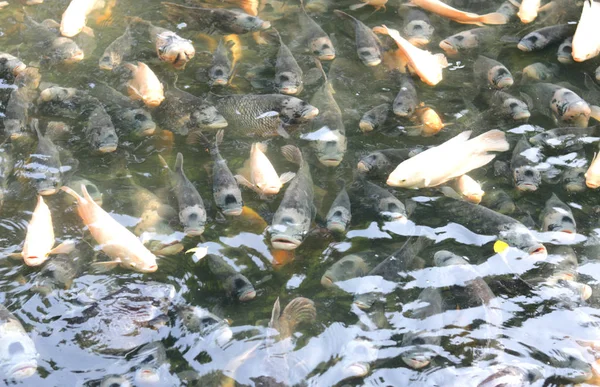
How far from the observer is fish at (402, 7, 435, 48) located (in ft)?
21.1

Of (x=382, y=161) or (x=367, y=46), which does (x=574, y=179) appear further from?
(x=367, y=46)

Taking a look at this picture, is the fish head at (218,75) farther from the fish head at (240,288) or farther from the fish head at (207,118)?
the fish head at (240,288)

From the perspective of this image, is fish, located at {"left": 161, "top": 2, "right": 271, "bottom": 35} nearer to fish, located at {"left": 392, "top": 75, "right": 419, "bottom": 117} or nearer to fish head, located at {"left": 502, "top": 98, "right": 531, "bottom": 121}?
fish, located at {"left": 392, "top": 75, "right": 419, "bottom": 117}

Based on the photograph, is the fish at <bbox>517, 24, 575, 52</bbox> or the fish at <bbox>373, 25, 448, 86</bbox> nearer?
the fish at <bbox>373, 25, 448, 86</bbox>

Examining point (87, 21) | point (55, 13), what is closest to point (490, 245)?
point (87, 21)

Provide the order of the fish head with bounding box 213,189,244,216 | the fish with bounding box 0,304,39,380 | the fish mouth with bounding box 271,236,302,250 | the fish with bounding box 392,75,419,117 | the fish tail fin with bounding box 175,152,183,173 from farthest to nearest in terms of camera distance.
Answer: the fish with bounding box 392,75,419,117
the fish tail fin with bounding box 175,152,183,173
the fish head with bounding box 213,189,244,216
the fish mouth with bounding box 271,236,302,250
the fish with bounding box 0,304,39,380

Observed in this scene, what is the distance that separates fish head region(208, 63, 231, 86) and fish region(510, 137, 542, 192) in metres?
2.74

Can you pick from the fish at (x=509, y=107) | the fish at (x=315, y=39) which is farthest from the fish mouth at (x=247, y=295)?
the fish at (x=315, y=39)

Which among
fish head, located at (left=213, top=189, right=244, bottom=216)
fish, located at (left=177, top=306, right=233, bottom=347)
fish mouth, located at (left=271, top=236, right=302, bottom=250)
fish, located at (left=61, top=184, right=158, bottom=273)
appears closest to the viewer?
fish, located at (left=177, top=306, right=233, bottom=347)

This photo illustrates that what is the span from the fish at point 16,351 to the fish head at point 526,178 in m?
3.66

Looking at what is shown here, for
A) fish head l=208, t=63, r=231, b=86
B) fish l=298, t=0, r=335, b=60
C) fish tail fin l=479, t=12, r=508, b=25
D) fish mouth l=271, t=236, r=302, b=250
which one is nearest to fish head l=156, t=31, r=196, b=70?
fish head l=208, t=63, r=231, b=86

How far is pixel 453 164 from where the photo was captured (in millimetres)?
4848

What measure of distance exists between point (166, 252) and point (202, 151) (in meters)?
1.21

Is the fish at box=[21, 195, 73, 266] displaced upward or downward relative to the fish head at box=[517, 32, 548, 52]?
downward
